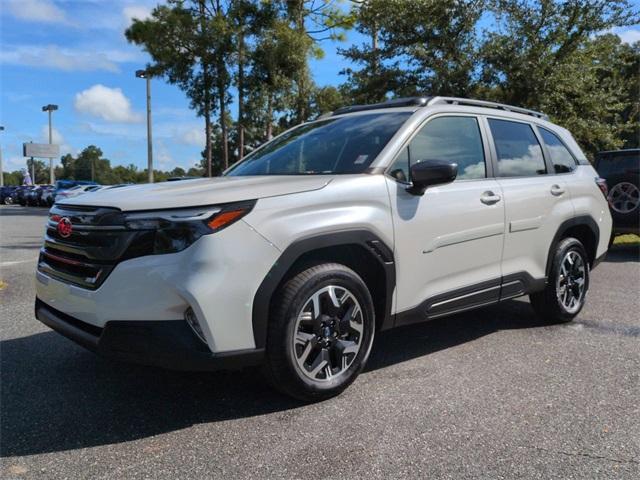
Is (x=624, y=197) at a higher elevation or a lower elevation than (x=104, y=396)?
higher

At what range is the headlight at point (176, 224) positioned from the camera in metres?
2.78

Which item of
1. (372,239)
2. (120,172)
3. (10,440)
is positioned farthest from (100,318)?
(120,172)

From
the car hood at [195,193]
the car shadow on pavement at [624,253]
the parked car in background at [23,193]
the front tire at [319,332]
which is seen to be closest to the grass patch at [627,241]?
the car shadow on pavement at [624,253]

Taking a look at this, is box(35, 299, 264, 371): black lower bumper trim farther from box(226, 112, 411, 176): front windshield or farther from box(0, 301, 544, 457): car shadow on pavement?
box(226, 112, 411, 176): front windshield

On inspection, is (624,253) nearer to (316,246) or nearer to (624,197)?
(624,197)

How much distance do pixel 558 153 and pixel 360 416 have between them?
10.9 feet

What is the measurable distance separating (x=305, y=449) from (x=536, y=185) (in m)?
3.01

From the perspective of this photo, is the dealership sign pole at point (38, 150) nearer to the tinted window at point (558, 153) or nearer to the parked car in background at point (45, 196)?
the parked car in background at point (45, 196)

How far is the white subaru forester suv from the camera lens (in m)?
2.78

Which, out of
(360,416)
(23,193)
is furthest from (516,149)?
(23,193)

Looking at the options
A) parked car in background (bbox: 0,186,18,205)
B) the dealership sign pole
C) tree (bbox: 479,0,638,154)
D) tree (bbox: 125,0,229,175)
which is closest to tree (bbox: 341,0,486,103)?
tree (bbox: 479,0,638,154)

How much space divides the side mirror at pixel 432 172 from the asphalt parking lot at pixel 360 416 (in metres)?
1.28

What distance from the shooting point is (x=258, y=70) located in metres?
21.3

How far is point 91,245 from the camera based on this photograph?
296 cm
